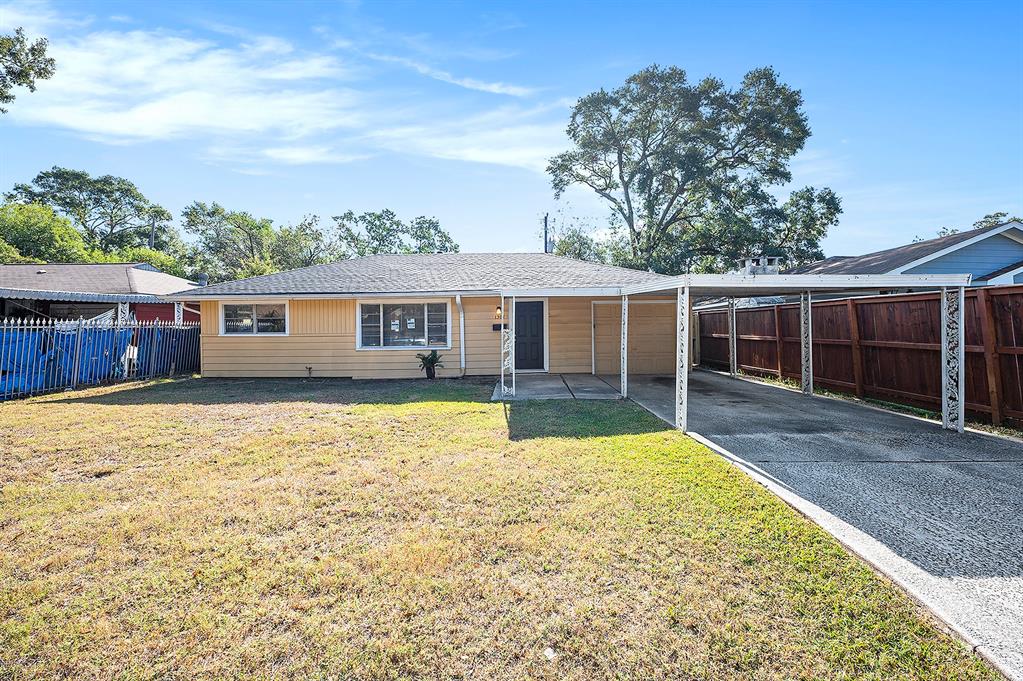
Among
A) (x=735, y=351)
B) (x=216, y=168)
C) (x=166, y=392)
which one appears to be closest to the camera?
(x=166, y=392)

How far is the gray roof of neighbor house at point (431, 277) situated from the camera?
10.8 meters

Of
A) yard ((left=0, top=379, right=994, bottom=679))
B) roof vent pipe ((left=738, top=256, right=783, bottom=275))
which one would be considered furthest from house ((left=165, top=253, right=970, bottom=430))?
yard ((left=0, top=379, right=994, bottom=679))

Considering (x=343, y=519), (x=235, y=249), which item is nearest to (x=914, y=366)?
(x=343, y=519)

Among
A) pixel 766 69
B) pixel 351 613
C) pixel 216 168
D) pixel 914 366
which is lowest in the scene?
pixel 351 613

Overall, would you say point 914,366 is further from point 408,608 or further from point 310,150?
point 310,150

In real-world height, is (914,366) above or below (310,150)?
below

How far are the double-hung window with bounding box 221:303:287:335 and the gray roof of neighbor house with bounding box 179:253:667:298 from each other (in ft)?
1.70

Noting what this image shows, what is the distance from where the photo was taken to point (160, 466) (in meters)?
4.62

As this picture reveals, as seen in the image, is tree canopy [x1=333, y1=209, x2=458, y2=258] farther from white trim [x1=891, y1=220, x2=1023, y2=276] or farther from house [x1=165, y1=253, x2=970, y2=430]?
white trim [x1=891, y1=220, x2=1023, y2=276]

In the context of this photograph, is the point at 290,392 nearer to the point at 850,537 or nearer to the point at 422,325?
the point at 422,325

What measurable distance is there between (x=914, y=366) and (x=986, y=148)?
10887 mm

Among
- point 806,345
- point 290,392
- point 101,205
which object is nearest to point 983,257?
point 806,345

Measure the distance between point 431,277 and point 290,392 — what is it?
15.3ft

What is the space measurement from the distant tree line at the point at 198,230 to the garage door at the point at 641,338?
29.1 metres
